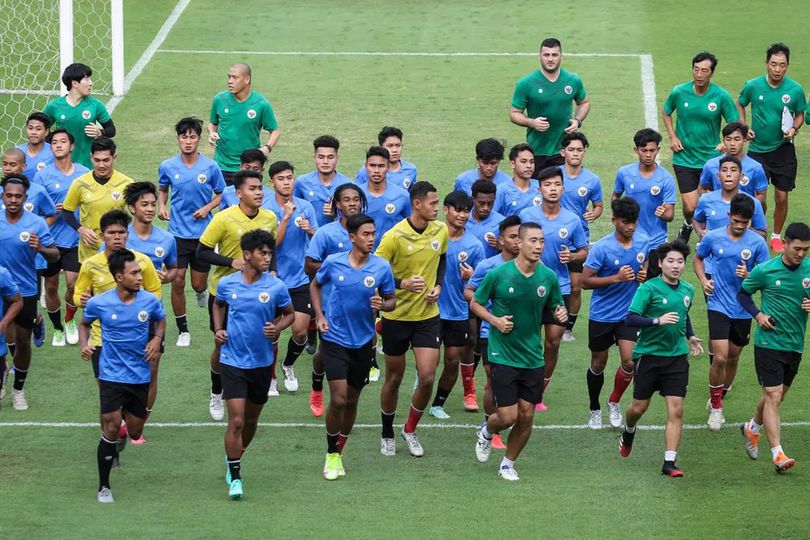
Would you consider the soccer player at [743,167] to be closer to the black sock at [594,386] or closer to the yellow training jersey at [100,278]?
the black sock at [594,386]

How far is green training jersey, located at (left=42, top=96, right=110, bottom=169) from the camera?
679 inches

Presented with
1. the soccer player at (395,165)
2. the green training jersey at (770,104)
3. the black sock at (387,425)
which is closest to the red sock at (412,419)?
the black sock at (387,425)

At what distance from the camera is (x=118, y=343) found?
11.8m

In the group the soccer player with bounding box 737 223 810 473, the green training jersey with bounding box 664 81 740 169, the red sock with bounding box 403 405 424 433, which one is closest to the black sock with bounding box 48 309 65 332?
the red sock with bounding box 403 405 424 433

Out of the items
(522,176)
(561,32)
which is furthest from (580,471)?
(561,32)

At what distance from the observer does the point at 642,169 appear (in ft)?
52.5

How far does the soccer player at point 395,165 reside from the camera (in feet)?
52.0

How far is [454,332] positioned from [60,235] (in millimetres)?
4386

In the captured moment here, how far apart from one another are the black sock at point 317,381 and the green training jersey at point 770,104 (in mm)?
7184

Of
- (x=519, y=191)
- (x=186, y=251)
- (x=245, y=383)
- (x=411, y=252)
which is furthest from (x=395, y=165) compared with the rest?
(x=245, y=383)

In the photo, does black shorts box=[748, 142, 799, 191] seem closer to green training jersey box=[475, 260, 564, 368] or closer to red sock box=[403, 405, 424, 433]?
green training jersey box=[475, 260, 564, 368]

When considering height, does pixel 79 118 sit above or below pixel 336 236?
below

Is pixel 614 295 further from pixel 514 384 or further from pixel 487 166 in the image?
pixel 487 166

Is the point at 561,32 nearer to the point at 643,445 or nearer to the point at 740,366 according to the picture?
the point at 740,366
